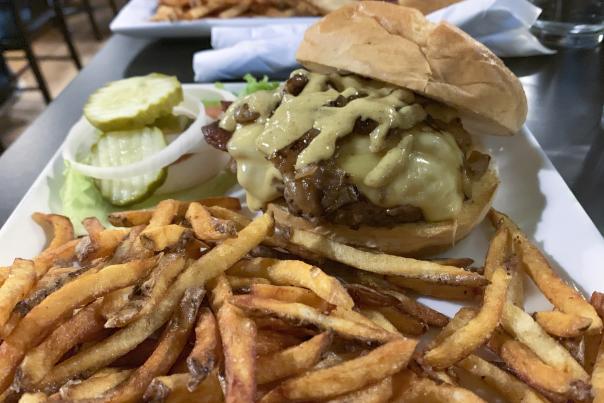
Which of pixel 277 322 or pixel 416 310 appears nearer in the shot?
pixel 277 322

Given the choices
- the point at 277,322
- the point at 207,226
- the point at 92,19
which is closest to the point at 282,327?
the point at 277,322

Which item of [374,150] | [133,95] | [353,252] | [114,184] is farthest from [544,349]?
[133,95]

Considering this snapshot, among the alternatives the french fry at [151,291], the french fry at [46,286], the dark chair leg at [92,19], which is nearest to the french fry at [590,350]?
the french fry at [151,291]

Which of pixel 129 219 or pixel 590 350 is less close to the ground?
pixel 129 219

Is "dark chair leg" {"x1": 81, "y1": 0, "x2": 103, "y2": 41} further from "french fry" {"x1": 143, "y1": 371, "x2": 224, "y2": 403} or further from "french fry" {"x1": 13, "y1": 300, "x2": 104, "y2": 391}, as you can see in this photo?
"french fry" {"x1": 143, "y1": 371, "x2": 224, "y2": 403}

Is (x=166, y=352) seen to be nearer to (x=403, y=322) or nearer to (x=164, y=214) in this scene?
A: (x=164, y=214)

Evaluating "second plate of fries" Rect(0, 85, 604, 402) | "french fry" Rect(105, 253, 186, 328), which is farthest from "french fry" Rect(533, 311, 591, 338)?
"french fry" Rect(105, 253, 186, 328)
